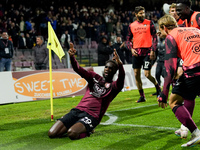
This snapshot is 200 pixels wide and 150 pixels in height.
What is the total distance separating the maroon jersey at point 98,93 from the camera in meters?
5.37

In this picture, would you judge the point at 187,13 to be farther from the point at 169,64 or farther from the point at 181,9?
the point at 169,64

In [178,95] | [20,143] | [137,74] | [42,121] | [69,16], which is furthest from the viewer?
[69,16]

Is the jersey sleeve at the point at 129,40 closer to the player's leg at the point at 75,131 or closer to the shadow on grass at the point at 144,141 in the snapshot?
the shadow on grass at the point at 144,141

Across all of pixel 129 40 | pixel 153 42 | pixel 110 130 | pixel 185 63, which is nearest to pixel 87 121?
pixel 110 130

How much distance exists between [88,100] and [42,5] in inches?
688

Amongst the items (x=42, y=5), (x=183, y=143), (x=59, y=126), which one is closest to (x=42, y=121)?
(x=59, y=126)

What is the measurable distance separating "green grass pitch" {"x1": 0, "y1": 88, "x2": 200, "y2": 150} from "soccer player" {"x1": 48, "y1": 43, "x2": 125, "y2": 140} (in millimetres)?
149

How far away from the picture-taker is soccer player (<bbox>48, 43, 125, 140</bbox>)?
506 cm

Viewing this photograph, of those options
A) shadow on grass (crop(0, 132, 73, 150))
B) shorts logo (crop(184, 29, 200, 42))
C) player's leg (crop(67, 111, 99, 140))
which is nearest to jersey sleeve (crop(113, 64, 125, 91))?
player's leg (crop(67, 111, 99, 140))

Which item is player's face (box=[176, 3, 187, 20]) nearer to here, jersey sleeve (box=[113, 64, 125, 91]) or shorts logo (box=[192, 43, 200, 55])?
shorts logo (box=[192, 43, 200, 55])

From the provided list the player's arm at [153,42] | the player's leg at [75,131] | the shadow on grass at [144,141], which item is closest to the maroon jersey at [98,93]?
the player's leg at [75,131]

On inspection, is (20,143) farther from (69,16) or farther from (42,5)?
(42,5)

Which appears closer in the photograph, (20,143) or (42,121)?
(20,143)

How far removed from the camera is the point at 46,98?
10.6 meters
